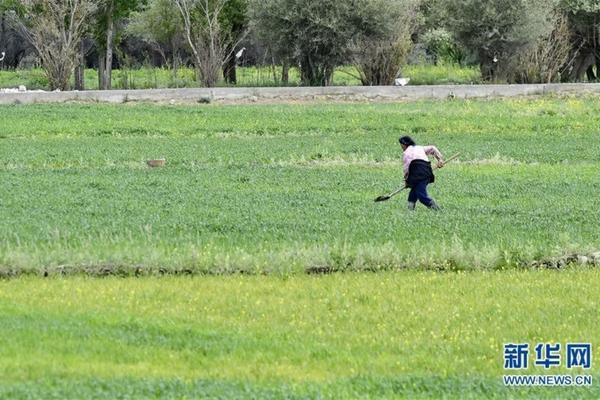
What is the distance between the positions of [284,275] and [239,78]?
162 feet

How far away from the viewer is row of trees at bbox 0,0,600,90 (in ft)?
175

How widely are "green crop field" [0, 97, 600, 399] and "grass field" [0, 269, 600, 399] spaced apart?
0.03 meters

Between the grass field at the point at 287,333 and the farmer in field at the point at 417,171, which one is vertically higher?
the farmer in field at the point at 417,171

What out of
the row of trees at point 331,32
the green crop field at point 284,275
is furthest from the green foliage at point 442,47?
the green crop field at point 284,275

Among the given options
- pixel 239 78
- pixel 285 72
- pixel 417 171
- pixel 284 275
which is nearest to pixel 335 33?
pixel 285 72

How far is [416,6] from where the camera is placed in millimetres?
58281

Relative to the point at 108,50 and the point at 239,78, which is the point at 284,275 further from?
the point at 239,78

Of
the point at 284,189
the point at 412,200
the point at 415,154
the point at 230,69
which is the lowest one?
the point at 284,189

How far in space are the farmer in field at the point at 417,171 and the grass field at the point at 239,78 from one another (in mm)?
35331

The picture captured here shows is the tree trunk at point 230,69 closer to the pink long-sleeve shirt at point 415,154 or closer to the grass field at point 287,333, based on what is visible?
the pink long-sleeve shirt at point 415,154

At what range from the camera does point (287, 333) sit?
492 inches

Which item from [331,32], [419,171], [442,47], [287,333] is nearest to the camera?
[287,333]

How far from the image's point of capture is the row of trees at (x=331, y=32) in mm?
53469

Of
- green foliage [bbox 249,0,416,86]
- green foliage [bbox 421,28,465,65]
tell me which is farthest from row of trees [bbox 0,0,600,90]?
green foliage [bbox 421,28,465,65]
